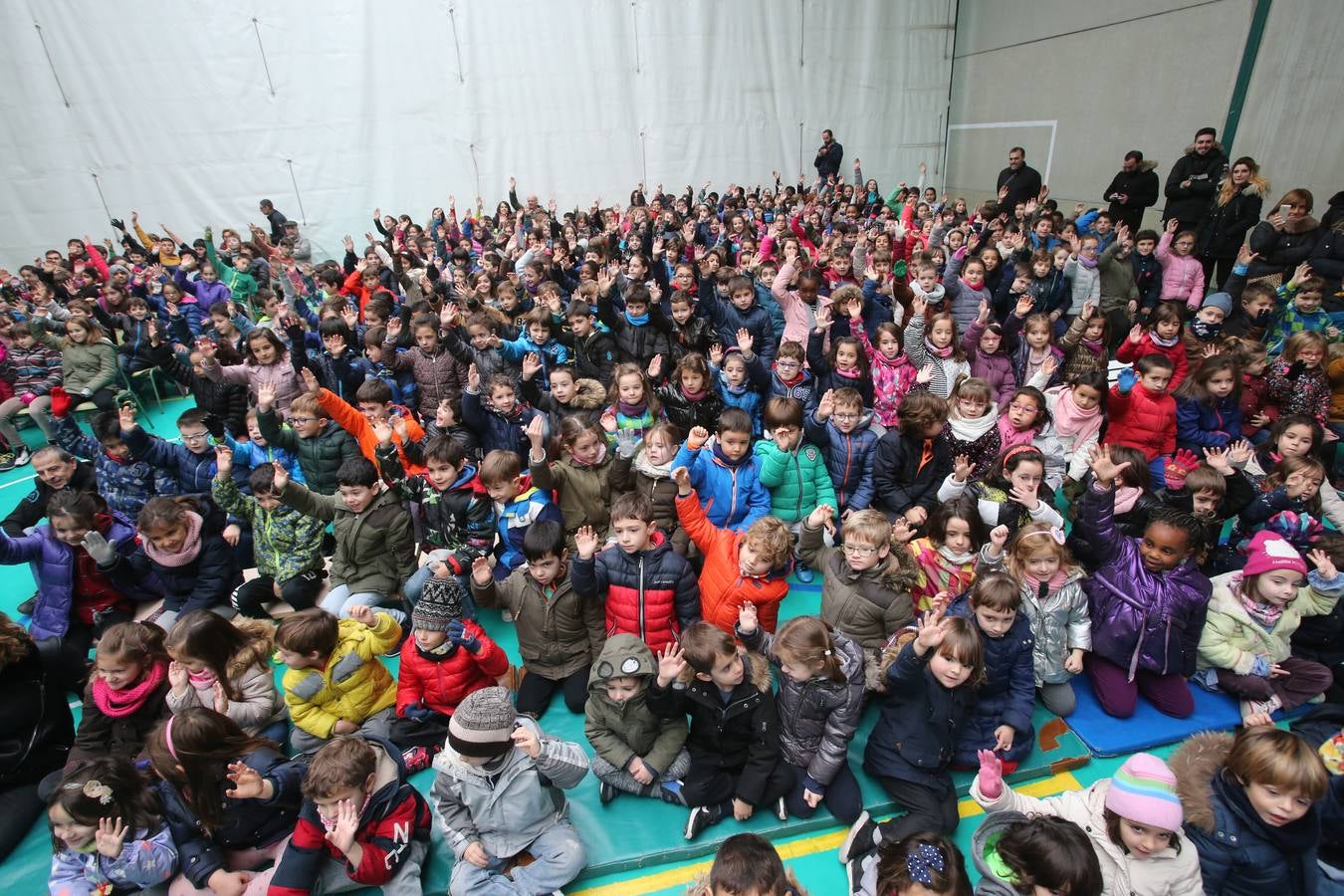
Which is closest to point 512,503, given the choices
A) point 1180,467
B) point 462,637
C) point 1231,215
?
point 462,637

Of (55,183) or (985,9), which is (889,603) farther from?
(55,183)

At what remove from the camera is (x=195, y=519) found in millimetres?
3998

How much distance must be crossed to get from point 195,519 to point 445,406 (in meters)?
1.66

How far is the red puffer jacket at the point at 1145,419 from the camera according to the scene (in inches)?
190

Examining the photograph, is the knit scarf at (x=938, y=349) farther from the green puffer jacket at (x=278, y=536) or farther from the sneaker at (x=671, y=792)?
the green puffer jacket at (x=278, y=536)

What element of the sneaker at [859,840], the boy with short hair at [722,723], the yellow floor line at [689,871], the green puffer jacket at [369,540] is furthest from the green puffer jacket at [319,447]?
the sneaker at [859,840]

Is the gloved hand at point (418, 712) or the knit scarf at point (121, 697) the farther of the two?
the gloved hand at point (418, 712)

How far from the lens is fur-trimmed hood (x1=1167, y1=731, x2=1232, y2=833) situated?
7.62ft

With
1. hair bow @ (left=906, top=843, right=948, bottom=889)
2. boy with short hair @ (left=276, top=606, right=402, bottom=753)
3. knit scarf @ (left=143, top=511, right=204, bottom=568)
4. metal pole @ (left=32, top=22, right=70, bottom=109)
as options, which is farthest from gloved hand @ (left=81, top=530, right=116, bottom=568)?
metal pole @ (left=32, top=22, right=70, bottom=109)

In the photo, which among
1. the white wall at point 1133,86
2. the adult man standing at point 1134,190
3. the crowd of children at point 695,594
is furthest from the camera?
the adult man standing at point 1134,190

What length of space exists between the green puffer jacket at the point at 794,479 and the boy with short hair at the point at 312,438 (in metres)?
2.99

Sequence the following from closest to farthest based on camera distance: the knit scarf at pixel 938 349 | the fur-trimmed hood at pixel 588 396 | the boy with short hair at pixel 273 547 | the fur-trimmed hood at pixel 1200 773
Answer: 1. the fur-trimmed hood at pixel 1200 773
2. the boy with short hair at pixel 273 547
3. the fur-trimmed hood at pixel 588 396
4. the knit scarf at pixel 938 349

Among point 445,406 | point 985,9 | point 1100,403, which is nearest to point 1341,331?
point 1100,403

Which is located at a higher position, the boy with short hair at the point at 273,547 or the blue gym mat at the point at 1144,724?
the boy with short hair at the point at 273,547
